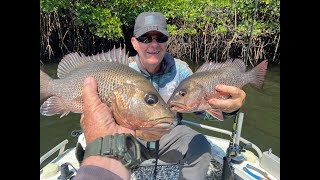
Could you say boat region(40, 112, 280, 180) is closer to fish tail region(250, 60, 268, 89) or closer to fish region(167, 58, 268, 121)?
fish tail region(250, 60, 268, 89)

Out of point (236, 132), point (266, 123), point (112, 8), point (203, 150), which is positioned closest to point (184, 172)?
point (203, 150)

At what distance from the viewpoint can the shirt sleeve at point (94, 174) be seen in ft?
4.03

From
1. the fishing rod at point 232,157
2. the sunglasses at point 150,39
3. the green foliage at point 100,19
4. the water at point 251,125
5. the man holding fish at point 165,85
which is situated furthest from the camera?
the green foliage at point 100,19

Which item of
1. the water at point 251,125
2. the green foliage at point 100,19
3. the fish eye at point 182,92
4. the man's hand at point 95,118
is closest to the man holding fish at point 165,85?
the fish eye at point 182,92

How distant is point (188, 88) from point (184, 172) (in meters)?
0.84

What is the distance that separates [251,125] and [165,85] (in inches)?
195

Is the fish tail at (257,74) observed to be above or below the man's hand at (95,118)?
above

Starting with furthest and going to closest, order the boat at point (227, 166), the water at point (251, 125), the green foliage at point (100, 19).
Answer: the green foliage at point (100, 19), the water at point (251, 125), the boat at point (227, 166)

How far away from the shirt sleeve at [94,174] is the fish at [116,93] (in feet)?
1.34

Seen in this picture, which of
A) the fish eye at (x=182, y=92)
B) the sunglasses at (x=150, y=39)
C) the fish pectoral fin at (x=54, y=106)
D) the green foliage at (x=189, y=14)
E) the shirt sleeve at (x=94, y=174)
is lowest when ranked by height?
the shirt sleeve at (x=94, y=174)

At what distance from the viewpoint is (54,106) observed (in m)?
1.94

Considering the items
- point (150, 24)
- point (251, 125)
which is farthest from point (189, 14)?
point (150, 24)

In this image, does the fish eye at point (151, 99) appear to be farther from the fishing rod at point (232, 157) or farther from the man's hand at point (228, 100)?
the fishing rod at point (232, 157)

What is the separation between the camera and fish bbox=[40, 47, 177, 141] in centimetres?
166
